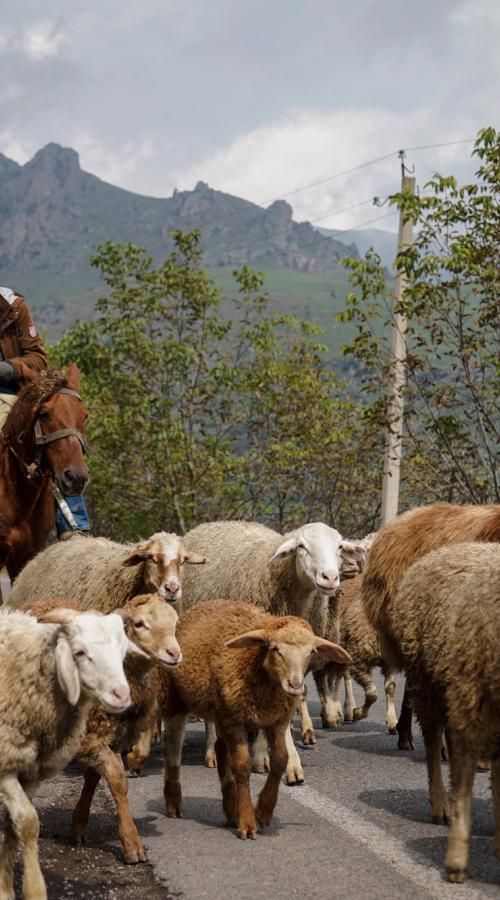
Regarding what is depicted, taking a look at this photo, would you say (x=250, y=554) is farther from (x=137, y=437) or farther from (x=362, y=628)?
(x=137, y=437)

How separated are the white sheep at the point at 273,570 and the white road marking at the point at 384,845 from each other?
39 cm

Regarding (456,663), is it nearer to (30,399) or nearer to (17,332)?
(30,399)

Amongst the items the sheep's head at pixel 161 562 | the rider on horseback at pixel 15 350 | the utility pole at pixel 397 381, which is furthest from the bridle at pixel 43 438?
the utility pole at pixel 397 381

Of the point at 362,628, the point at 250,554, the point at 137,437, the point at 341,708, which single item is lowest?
the point at 341,708

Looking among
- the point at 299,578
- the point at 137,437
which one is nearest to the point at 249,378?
the point at 137,437

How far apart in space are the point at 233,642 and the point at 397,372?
11095mm

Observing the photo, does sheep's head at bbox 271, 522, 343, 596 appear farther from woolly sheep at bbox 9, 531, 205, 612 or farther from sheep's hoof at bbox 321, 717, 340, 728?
sheep's hoof at bbox 321, 717, 340, 728

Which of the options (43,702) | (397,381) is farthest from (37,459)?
(397,381)

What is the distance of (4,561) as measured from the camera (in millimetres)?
10031

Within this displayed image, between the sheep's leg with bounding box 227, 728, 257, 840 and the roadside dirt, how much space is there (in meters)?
0.64

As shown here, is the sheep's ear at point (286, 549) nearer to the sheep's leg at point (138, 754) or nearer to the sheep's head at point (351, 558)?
the sheep's head at point (351, 558)

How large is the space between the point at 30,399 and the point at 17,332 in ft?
5.31

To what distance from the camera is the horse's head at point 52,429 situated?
9.13 meters

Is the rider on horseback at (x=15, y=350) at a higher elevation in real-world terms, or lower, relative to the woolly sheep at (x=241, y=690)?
higher
